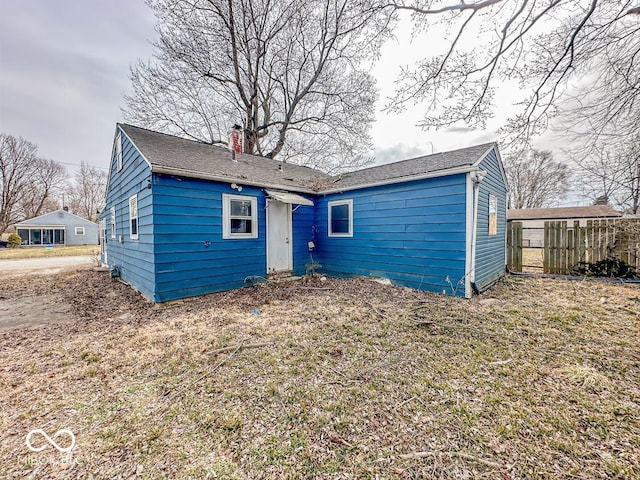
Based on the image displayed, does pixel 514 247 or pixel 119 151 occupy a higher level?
pixel 119 151

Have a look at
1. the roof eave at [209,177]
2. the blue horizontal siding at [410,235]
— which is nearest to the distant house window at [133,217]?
the roof eave at [209,177]

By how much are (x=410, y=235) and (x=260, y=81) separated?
12.8 meters

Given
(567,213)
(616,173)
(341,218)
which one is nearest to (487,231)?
(616,173)

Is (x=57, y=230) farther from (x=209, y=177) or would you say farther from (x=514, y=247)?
(x=514, y=247)

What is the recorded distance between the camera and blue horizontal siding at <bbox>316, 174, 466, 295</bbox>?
19.0 ft

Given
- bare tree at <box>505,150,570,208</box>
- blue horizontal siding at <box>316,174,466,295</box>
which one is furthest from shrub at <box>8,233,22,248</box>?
bare tree at <box>505,150,570,208</box>

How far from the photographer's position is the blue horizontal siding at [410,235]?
5801 millimetres

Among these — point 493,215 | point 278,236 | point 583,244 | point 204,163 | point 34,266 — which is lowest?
point 34,266

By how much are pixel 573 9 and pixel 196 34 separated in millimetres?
12961

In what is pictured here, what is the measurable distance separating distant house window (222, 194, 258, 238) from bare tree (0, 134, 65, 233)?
3772 cm

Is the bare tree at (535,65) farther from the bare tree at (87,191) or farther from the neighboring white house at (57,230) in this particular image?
the bare tree at (87,191)

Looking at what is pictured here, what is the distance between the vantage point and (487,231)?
22.7 ft

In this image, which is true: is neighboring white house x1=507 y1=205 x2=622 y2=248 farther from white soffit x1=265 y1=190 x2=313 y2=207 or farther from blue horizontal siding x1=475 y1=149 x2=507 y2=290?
white soffit x1=265 y1=190 x2=313 y2=207

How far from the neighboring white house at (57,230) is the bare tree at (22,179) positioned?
4.56 m
